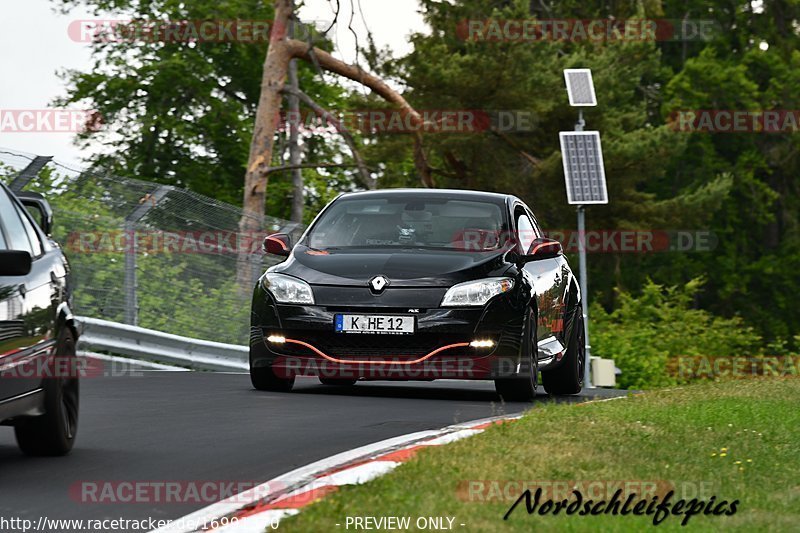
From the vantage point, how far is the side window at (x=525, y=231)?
1387cm

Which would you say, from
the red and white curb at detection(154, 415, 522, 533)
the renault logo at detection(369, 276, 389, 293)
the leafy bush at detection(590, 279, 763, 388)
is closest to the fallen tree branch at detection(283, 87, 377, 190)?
the leafy bush at detection(590, 279, 763, 388)

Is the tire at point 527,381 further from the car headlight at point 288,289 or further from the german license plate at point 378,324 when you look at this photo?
the car headlight at point 288,289

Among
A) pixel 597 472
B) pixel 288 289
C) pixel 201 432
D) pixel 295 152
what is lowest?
pixel 201 432

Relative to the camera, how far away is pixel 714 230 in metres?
58.9

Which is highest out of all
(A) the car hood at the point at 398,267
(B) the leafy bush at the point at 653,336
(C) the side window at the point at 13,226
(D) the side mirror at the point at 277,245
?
(C) the side window at the point at 13,226

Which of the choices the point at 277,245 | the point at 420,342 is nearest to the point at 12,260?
the point at 420,342

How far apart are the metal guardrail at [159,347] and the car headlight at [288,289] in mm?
5297

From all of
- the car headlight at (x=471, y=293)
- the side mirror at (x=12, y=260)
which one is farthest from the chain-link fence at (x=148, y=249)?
the side mirror at (x=12, y=260)

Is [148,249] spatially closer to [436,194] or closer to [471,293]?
[436,194]

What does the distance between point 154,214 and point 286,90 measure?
1056cm

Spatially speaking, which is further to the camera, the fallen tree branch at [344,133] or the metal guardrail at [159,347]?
the fallen tree branch at [344,133]

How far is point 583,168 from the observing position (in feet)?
89.0

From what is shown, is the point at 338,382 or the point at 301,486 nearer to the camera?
the point at 301,486

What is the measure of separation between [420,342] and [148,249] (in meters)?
7.54
